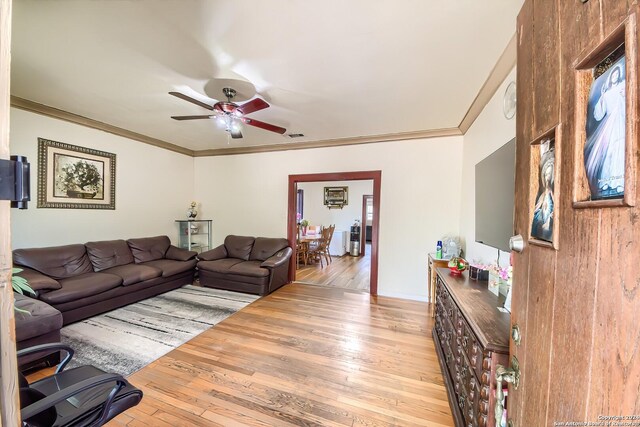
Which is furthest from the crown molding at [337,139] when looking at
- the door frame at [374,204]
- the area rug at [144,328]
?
the area rug at [144,328]

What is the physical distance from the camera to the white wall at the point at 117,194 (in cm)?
301

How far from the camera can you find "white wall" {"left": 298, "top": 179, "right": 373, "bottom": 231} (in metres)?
7.91

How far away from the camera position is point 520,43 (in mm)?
855

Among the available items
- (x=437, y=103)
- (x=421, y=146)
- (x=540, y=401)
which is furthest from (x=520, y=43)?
(x=421, y=146)

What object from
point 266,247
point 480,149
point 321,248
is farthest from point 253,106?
point 321,248

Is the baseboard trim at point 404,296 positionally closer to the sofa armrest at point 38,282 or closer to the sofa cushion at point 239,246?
the sofa cushion at point 239,246

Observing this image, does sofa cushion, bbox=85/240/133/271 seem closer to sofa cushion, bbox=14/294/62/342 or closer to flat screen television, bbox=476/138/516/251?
sofa cushion, bbox=14/294/62/342

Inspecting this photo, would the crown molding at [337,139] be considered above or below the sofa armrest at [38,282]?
above

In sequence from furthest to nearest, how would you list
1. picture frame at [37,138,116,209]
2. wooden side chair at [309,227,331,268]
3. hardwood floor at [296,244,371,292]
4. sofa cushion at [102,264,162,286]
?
wooden side chair at [309,227,331,268] < hardwood floor at [296,244,371,292] < sofa cushion at [102,264,162,286] < picture frame at [37,138,116,209]

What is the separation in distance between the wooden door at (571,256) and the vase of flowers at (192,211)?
5469 millimetres

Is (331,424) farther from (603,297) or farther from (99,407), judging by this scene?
(603,297)

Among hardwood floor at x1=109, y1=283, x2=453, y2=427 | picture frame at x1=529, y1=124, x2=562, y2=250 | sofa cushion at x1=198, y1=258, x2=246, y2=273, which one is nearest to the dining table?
sofa cushion at x1=198, y1=258, x2=246, y2=273

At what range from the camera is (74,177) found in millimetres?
3434

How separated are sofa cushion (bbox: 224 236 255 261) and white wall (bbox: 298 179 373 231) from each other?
362cm
